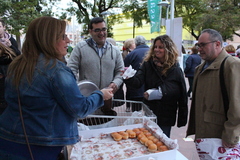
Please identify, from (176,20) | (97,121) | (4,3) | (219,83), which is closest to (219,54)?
(219,83)

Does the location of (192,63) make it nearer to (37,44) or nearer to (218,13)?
(37,44)

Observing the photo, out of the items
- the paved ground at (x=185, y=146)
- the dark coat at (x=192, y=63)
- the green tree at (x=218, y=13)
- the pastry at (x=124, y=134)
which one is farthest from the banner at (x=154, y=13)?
the green tree at (x=218, y=13)

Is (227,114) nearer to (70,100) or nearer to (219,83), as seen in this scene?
(219,83)

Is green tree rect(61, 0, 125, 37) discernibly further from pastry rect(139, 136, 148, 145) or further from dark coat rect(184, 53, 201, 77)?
pastry rect(139, 136, 148, 145)

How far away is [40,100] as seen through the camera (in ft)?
3.91

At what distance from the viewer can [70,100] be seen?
1.21m

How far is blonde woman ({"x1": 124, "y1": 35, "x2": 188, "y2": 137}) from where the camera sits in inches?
90.0

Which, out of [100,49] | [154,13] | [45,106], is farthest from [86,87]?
[154,13]

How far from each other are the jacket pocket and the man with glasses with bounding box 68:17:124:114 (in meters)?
1.12

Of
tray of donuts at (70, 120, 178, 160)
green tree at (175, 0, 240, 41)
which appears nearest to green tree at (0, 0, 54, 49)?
tray of donuts at (70, 120, 178, 160)

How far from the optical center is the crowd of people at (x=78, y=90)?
121cm

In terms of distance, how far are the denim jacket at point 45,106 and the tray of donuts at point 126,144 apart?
0.35 m

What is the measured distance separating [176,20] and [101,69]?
2973mm

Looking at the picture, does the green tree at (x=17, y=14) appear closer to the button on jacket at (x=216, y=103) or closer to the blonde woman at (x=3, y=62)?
the blonde woman at (x=3, y=62)
